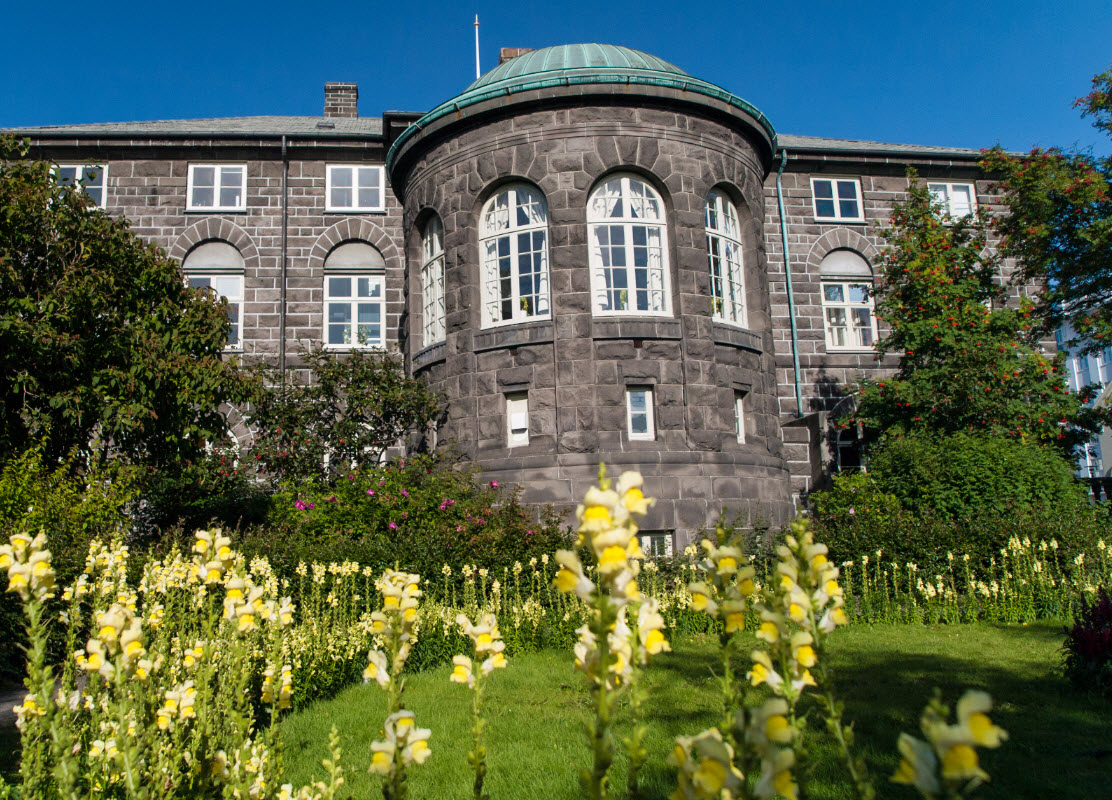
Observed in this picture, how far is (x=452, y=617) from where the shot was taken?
7969 mm

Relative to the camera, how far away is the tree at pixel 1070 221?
1484cm

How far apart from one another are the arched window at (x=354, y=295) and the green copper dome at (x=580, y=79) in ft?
12.0

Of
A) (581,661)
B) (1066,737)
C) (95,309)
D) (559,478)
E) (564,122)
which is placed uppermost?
(564,122)

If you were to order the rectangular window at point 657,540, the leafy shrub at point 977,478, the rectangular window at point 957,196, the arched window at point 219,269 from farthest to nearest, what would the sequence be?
the rectangular window at point 957,196 → the arched window at point 219,269 → the rectangular window at point 657,540 → the leafy shrub at point 977,478

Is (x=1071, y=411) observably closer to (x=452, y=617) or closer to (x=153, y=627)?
(x=452, y=617)

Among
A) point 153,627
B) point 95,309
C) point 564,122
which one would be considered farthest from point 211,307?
point 153,627

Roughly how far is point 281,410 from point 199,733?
10527 mm

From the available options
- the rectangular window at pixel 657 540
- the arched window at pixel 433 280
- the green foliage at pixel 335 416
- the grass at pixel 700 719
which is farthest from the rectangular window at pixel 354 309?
the grass at pixel 700 719

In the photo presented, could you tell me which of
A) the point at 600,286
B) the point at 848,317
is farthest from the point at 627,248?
the point at 848,317

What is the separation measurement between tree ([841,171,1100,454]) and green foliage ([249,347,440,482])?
347 inches

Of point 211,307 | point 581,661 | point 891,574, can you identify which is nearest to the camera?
point 581,661

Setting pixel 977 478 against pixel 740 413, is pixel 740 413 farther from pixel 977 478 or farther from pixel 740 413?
pixel 977 478

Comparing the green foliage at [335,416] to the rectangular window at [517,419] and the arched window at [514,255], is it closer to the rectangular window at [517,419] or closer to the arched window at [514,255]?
the rectangular window at [517,419]

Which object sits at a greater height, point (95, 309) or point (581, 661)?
point (95, 309)
